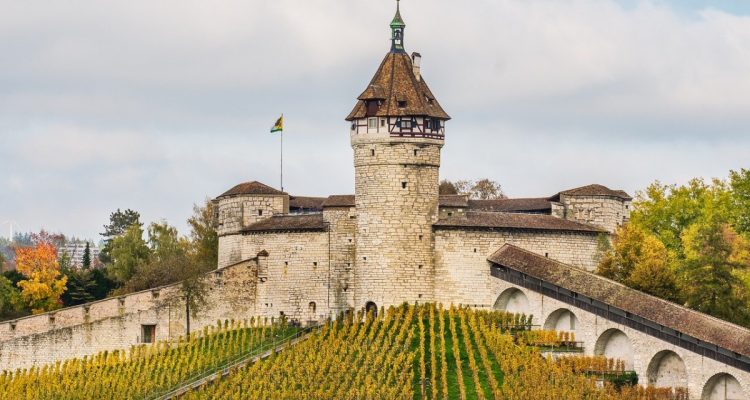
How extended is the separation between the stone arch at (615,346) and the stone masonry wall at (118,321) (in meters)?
18.0

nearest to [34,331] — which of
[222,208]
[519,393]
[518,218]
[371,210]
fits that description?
[222,208]

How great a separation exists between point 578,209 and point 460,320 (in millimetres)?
9703

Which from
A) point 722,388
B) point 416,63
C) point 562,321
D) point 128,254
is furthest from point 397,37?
point 128,254

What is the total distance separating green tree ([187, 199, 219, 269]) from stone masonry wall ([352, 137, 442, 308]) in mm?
19076

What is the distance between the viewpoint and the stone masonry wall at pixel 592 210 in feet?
237

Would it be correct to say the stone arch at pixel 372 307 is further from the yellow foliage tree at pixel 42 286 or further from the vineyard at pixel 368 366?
the yellow foliage tree at pixel 42 286

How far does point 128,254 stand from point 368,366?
39.2 m

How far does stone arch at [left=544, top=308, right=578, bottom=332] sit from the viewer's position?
63.1 m

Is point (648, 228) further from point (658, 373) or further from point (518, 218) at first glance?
point (658, 373)

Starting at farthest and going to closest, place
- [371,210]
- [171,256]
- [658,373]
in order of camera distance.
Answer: [171,256] < [371,210] < [658,373]

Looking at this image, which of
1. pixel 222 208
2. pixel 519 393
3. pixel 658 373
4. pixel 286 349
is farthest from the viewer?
pixel 222 208

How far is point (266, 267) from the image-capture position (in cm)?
7181

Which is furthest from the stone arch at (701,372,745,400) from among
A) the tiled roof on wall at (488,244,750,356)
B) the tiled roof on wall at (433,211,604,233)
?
the tiled roof on wall at (433,211,604,233)

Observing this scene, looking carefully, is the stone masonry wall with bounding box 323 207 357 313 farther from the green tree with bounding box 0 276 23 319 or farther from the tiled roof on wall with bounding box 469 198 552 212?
the green tree with bounding box 0 276 23 319
